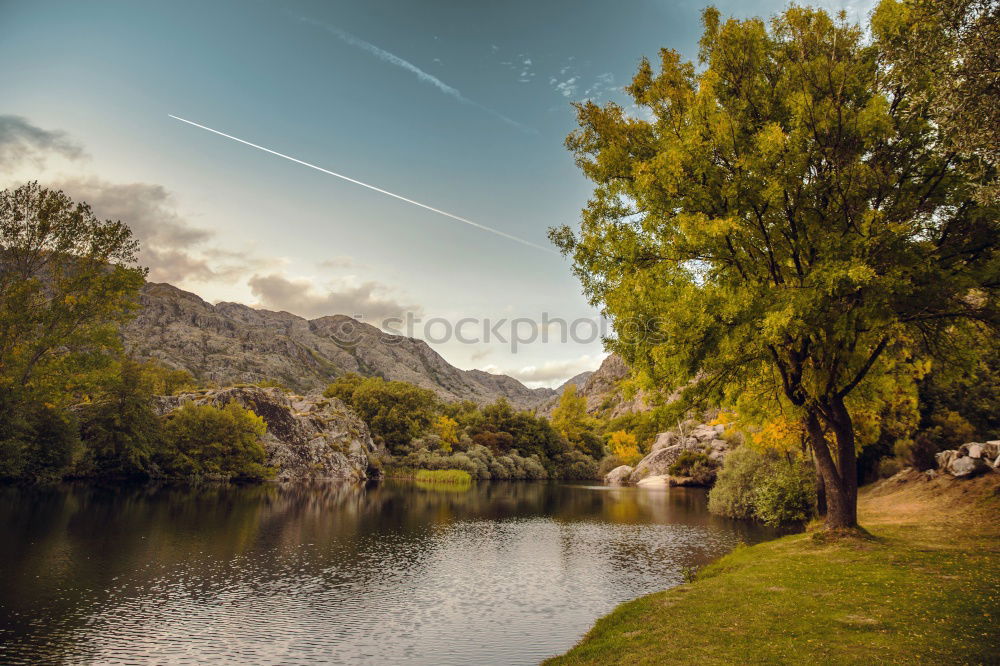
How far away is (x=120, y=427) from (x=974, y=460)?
246ft

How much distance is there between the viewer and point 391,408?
107375 millimetres

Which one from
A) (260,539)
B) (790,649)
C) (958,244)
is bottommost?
(260,539)

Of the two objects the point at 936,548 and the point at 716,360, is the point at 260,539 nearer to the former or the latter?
the point at 716,360

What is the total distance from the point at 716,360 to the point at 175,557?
81.8 feet

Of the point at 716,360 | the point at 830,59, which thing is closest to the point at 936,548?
the point at 716,360

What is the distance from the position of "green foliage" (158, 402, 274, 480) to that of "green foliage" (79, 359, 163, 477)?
12.9 feet

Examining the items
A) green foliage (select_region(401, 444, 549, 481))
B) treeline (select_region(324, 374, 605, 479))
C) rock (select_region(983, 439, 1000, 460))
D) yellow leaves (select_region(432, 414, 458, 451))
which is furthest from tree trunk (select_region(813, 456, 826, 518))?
yellow leaves (select_region(432, 414, 458, 451))

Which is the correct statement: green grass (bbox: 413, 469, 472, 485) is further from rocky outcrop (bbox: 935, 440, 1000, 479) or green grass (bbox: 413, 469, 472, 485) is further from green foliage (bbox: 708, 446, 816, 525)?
rocky outcrop (bbox: 935, 440, 1000, 479)

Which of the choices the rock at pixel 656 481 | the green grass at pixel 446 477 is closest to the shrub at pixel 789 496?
the rock at pixel 656 481

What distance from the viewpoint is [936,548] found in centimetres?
1847

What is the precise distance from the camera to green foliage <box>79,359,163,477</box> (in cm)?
5816

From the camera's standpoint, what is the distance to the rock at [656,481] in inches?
3477

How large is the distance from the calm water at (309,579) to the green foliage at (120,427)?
610 inches

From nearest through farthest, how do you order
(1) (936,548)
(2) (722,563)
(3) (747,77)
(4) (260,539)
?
(1) (936,548) < (3) (747,77) < (2) (722,563) < (4) (260,539)
